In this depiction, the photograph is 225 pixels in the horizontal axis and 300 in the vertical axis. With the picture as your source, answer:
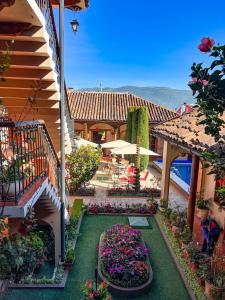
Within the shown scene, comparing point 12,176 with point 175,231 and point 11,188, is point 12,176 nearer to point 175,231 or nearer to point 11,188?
point 11,188

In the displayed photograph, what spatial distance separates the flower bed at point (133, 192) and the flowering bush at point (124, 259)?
5376mm

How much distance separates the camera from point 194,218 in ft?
27.7

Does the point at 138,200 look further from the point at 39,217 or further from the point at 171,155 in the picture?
the point at 39,217

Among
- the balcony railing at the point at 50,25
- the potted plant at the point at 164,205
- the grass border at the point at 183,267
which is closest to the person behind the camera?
the balcony railing at the point at 50,25

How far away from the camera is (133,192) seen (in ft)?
46.8

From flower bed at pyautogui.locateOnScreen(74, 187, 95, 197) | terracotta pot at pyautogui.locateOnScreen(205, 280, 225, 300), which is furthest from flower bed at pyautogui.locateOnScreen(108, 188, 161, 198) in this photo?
terracotta pot at pyautogui.locateOnScreen(205, 280, 225, 300)

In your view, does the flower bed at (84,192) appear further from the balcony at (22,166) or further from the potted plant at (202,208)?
the balcony at (22,166)

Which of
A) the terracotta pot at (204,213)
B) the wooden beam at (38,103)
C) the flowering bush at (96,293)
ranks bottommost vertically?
the flowering bush at (96,293)

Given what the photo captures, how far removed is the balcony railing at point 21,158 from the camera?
3.78 m

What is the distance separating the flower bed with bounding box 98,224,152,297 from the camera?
6363mm

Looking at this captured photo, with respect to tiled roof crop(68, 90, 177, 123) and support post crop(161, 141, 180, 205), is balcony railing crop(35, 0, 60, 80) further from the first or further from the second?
tiled roof crop(68, 90, 177, 123)

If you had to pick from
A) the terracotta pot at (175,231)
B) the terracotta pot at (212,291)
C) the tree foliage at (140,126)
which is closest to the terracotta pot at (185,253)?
the terracotta pot at (175,231)

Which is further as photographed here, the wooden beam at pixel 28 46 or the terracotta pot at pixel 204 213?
the terracotta pot at pixel 204 213

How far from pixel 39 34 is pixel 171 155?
711 centimetres
